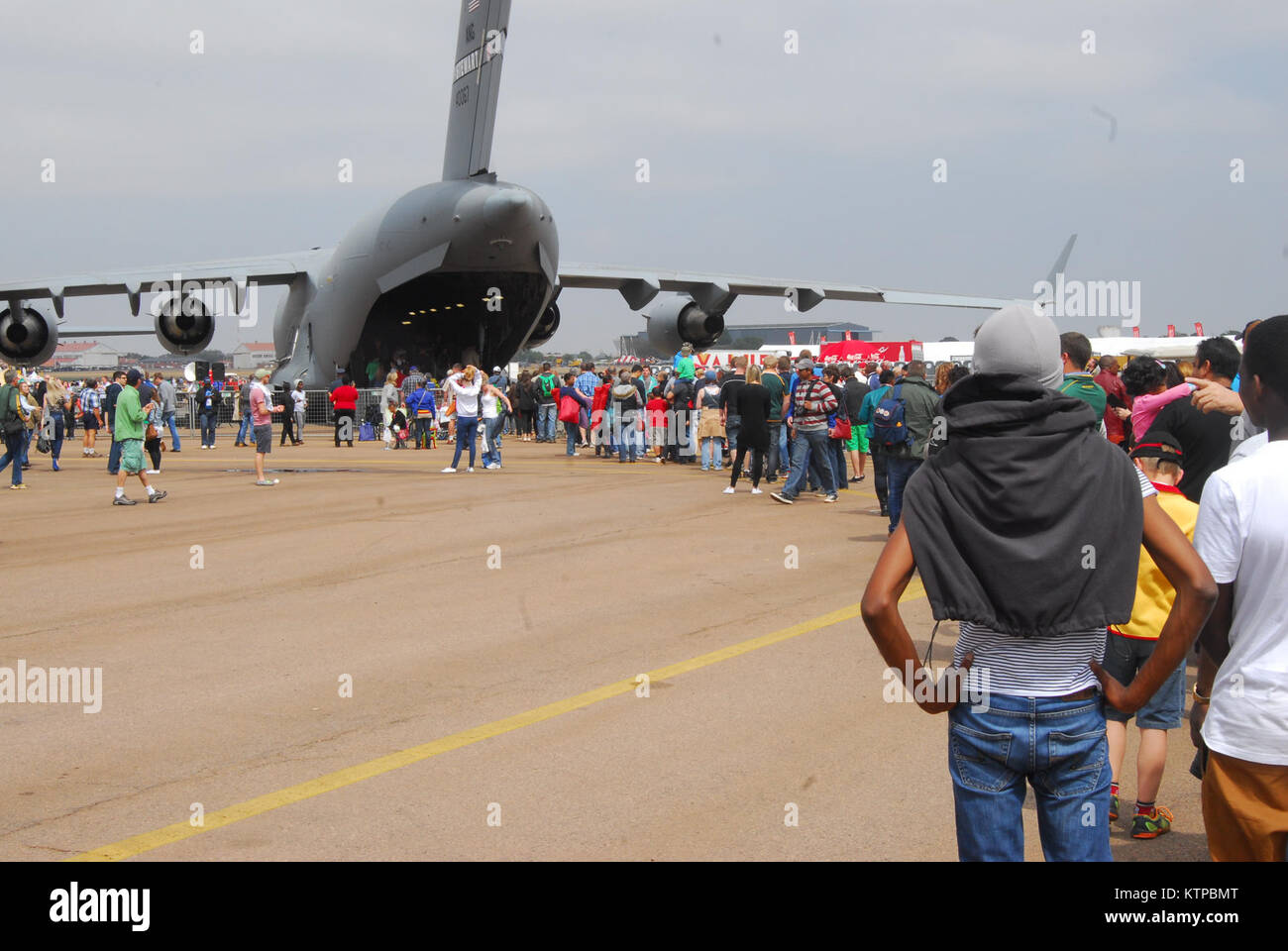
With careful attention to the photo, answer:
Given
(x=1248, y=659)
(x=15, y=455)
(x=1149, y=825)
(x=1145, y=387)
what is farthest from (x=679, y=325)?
(x=1248, y=659)

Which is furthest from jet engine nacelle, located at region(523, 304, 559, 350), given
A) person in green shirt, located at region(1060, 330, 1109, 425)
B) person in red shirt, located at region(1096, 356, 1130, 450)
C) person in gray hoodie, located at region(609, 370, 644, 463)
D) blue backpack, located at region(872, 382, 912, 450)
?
person in green shirt, located at region(1060, 330, 1109, 425)

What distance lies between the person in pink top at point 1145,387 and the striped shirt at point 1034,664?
5181 mm

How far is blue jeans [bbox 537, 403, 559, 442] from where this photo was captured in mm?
29969

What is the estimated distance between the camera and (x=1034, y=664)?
2.94m

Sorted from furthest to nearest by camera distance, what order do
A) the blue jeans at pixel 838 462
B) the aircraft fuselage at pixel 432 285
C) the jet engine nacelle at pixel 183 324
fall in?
the jet engine nacelle at pixel 183 324 < the aircraft fuselage at pixel 432 285 < the blue jeans at pixel 838 462

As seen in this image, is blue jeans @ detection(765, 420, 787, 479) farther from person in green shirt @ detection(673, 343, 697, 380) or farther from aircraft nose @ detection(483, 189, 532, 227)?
aircraft nose @ detection(483, 189, 532, 227)

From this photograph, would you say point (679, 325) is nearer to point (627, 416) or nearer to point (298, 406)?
point (627, 416)

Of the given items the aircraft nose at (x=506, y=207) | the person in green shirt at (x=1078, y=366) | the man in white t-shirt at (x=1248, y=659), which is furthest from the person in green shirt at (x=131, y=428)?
the man in white t-shirt at (x=1248, y=659)

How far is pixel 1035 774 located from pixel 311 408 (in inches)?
1343

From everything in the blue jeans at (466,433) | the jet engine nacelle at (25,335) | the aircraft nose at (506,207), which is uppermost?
the aircraft nose at (506,207)

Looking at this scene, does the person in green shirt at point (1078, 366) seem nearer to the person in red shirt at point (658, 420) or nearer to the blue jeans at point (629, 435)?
the person in red shirt at point (658, 420)

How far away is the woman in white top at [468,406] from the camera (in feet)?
62.6
